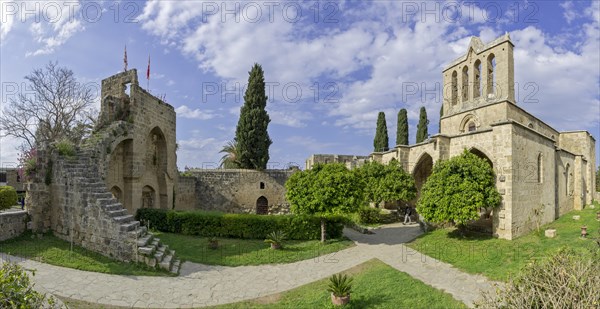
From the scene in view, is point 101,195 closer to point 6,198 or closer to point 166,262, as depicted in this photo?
point 166,262

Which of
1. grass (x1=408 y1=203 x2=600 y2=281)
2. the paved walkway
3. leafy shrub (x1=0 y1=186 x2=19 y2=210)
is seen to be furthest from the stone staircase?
grass (x1=408 y1=203 x2=600 y2=281)

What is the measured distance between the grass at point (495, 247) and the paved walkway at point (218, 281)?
0.66 metres

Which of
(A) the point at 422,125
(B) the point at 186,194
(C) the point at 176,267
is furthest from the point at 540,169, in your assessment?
(A) the point at 422,125

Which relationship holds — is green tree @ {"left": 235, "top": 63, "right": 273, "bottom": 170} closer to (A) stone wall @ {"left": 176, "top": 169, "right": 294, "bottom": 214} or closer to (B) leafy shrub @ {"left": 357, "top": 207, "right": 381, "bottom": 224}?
(A) stone wall @ {"left": 176, "top": 169, "right": 294, "bottom": 214}

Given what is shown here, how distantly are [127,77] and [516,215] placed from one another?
61.4 ft

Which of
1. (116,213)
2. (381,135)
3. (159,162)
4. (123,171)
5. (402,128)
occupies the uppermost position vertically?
(402,128)

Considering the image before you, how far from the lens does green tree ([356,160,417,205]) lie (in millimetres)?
18266

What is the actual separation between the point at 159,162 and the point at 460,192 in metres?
15.7

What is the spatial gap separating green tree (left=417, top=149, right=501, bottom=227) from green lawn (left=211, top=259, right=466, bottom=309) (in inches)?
174

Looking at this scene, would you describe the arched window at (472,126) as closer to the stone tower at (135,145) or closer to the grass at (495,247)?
the grass at (495,247)

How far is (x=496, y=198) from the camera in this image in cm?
1202

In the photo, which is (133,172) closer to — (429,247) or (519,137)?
(429,247)

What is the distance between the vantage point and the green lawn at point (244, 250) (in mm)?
10617

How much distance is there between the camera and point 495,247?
11.0m
